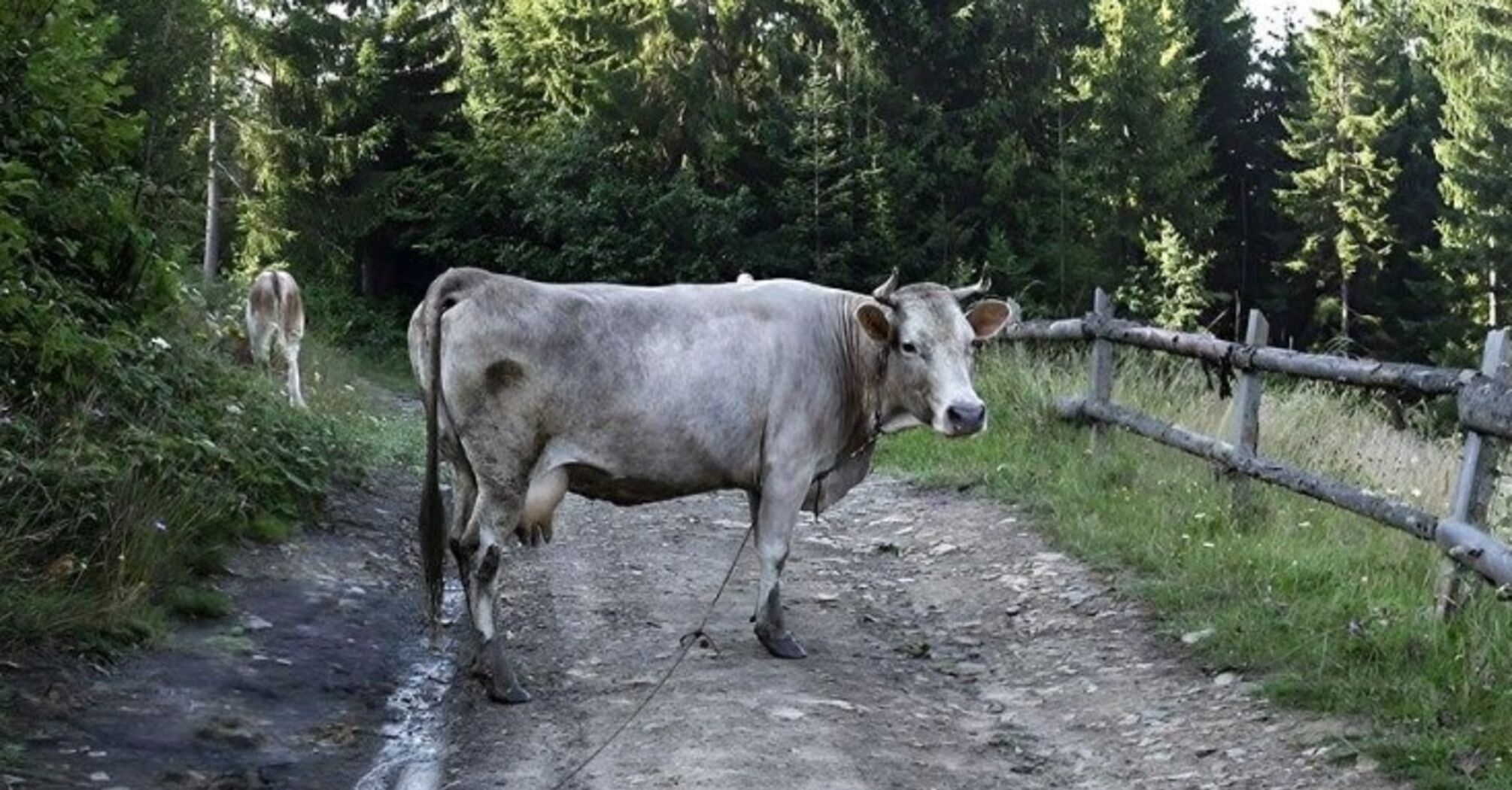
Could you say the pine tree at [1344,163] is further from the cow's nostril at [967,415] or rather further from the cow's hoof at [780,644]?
the cow's hoof at [780,644]

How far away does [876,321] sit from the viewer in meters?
7.38

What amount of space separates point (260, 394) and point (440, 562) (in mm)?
4077

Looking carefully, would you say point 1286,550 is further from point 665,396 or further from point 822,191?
point 822,191

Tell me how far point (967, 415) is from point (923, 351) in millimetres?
453

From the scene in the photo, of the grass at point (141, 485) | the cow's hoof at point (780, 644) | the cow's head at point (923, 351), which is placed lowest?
the cow's hoof at point (780, 644)

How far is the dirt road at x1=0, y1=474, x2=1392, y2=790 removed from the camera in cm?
558

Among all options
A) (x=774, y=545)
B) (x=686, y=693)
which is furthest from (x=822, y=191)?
(x=686, y=693)

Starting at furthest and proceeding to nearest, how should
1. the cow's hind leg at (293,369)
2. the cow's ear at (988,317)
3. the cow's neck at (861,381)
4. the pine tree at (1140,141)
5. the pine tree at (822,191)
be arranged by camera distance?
1. the pine tree at (1140,141)
2. the pine tree at (822,191)
3. the cow's hind leg at (293,369)
4. the cow's ear at (988,317)
5. the cow's neck at (861,381)

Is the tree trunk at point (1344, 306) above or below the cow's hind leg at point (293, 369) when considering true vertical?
above

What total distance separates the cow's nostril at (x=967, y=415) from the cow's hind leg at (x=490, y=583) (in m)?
1.98

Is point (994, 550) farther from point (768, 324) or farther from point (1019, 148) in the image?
point (1019, 148)

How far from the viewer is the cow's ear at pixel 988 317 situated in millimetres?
7719

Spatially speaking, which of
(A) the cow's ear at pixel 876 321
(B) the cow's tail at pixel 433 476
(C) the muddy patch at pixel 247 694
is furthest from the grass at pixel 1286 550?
(C) the muddy patch at pixel 247 694

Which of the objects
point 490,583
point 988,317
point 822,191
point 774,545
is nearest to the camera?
point 490,583
